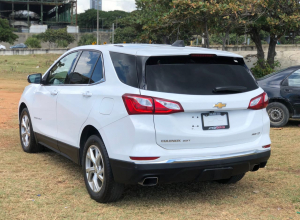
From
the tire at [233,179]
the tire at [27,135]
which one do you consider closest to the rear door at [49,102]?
the tire at [27,135]

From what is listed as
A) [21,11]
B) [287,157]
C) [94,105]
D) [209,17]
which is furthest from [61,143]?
Result: [21,11]

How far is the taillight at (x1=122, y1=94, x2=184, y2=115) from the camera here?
13.5 feet

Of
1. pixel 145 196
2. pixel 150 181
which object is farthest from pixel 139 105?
pixel 145 196

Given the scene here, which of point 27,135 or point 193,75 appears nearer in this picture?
point 193,75

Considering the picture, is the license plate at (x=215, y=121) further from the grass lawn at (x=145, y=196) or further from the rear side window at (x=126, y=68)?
the grass lawn at (x=145, y=196)

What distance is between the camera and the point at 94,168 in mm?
4758

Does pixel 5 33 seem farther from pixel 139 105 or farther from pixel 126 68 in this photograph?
pixel 139 105

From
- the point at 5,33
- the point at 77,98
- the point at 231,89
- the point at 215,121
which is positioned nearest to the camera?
the point at 215,121

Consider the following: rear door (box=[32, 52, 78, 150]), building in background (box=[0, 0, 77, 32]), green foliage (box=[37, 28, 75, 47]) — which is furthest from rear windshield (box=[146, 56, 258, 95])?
building in background (box=[0, 0, 77, 32])

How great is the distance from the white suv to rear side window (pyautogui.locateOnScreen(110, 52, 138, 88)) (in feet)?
0.04

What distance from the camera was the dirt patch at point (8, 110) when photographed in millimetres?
9980

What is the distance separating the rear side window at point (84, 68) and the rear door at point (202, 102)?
103 centimetres

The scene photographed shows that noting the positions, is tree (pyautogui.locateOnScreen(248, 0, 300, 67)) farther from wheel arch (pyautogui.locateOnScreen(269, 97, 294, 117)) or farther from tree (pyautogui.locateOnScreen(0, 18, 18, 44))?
tree (pyautogui.locateOnScreen(0, 18, 18, 44))

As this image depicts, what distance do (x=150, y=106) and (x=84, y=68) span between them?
1.52 metres
